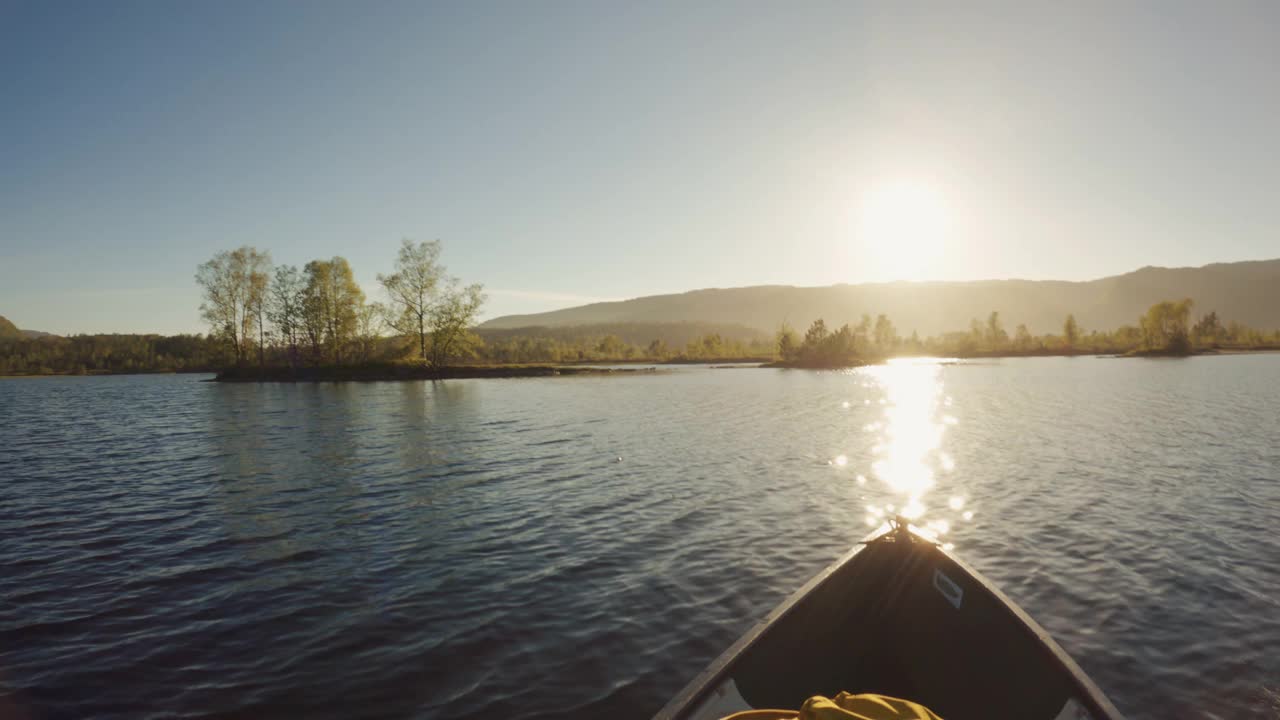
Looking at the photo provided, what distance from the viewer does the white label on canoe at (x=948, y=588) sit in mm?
7496

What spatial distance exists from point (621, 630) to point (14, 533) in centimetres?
1785

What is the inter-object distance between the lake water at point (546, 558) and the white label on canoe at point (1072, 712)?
3.65 meters

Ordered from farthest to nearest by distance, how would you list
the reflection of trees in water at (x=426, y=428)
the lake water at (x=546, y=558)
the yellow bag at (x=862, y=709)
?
the reflection of trees in water at (x=426, y=428) → the lake water at (x=546, y=558) → the yellow bag at (x=862, y=709)

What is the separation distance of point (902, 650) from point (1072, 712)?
223 cm

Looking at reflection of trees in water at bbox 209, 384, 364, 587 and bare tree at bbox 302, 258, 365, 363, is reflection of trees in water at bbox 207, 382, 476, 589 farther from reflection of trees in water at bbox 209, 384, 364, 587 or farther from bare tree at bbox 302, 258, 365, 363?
bare tree at bbox 302, 258, 365, 363

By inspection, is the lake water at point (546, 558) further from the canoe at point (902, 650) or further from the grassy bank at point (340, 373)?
the grassy bank at point (340, 373)

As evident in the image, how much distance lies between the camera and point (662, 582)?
39.4 feet

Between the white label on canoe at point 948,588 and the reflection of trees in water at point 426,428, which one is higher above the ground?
the white label on canoe at point 948,588

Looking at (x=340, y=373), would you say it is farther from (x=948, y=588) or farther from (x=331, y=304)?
(x=948, y=588)

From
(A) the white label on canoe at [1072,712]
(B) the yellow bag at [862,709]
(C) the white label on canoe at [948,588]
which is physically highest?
(B) the yellow bag at [862,709]

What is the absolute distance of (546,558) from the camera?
44.5ft

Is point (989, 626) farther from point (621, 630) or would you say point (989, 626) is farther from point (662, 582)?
point (662, 582)

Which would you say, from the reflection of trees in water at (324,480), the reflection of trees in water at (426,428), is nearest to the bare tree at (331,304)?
the reflection of trees in water at (426,428)

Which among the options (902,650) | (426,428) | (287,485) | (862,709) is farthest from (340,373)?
(862,709)
